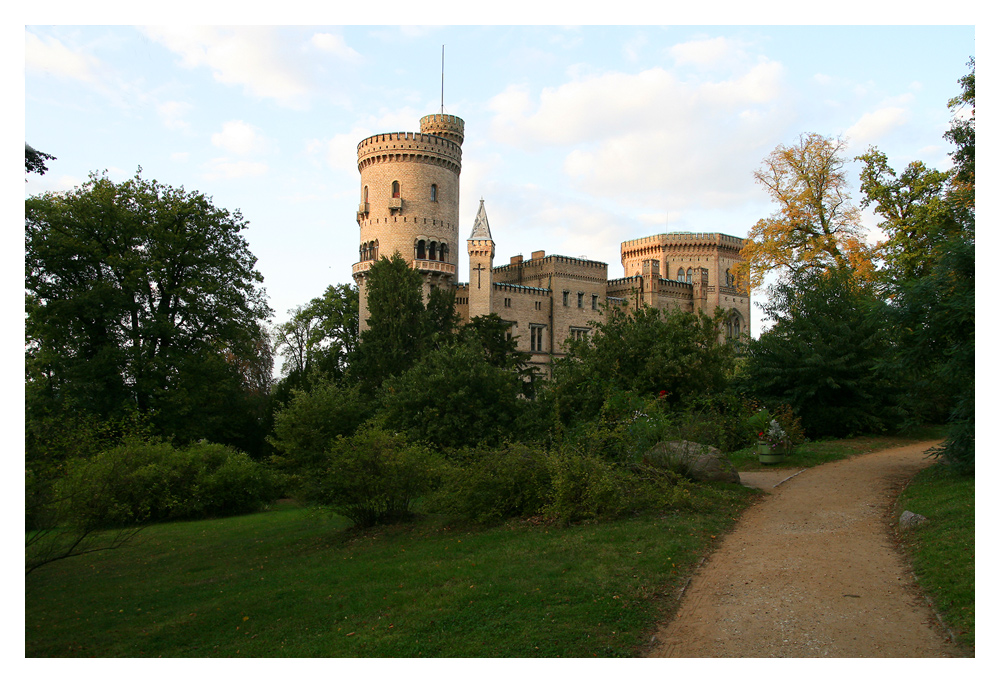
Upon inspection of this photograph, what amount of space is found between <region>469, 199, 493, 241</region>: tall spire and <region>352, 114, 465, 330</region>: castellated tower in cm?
321

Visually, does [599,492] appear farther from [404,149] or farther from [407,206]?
[404,149]

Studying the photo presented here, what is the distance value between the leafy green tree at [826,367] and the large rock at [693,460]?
8.07 m

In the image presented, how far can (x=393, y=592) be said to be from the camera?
9.16m

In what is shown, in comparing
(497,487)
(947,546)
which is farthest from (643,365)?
(947,546)

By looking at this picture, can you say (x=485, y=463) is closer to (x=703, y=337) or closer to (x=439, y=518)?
(x=439, y=518)

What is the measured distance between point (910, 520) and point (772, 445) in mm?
7290

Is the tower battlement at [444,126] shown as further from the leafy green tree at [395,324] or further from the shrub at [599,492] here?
the shrub at [599,492]

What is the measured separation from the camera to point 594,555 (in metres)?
9.88

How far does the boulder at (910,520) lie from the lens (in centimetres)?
1062

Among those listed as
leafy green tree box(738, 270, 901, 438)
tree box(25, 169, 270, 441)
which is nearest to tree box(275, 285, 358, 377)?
tree box(25, 169, 270, 441)

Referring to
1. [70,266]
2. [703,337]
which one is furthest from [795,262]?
[70,266]

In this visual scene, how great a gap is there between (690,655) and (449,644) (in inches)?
91.4

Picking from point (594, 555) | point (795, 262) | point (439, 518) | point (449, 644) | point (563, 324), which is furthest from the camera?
point (563, 324)

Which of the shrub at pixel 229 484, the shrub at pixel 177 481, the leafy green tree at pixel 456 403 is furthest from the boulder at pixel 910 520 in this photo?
the shrub at pixel 229 484
